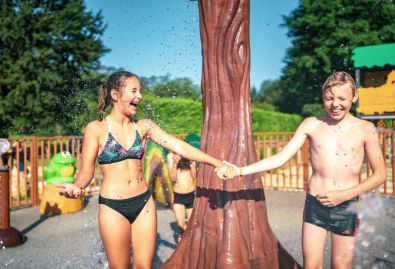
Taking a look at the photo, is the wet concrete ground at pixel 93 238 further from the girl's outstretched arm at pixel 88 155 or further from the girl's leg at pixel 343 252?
the girl's outstretched arm at pixel 88 155

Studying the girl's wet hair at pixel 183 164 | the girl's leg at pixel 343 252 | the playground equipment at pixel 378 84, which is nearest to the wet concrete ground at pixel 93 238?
the girl's wet hair at pixel 183 164

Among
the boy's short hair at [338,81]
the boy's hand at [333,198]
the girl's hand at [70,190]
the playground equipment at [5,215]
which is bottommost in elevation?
the playground equipment at [5,215]

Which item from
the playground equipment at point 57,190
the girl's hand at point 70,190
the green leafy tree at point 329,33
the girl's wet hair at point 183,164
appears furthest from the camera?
the green leafy tree at point 329,33

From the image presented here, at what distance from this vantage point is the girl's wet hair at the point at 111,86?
2701 mm

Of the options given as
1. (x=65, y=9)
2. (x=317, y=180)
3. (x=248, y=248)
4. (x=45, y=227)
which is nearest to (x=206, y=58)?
(x=317, y=180)

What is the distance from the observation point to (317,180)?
2787 millimetres

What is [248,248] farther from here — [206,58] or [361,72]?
[361,72]

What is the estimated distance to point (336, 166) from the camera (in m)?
2.71

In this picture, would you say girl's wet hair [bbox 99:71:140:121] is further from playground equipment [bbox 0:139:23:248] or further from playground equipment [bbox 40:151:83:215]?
playground equipment [bbox 40:151:83:215]

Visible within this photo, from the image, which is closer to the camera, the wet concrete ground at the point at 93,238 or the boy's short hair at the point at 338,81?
the boy's short hair at the point at 338,81

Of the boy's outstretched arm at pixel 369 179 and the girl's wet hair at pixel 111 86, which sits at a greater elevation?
the girl's wet hair at pixel 111 86

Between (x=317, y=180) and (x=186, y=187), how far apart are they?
264 cm

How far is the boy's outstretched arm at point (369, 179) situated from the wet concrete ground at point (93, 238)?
7.16ft

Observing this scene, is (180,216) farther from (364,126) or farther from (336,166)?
(364,126)
